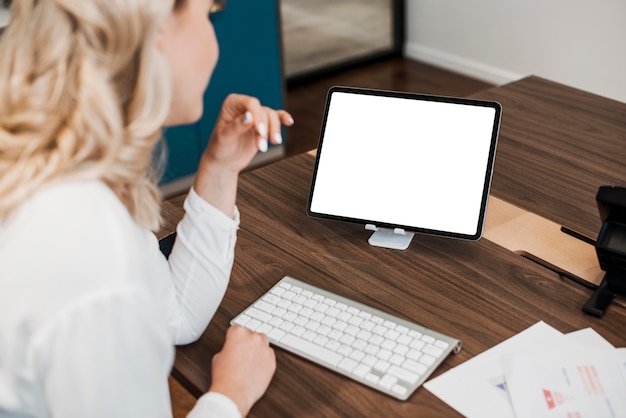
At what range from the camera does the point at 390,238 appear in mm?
1410

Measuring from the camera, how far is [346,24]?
452 centimetres

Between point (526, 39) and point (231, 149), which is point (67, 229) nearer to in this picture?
point (231, 149)

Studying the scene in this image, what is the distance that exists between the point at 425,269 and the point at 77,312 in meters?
0.71

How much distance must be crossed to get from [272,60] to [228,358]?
2.30m

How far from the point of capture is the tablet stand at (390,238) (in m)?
1.39

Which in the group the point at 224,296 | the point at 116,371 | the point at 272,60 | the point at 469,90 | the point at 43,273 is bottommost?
the point at 469,90

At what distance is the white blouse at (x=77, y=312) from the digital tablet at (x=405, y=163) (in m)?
0.61

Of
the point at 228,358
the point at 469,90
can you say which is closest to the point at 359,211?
the point at 228,358

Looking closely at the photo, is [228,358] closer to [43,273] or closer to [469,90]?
[43,273]

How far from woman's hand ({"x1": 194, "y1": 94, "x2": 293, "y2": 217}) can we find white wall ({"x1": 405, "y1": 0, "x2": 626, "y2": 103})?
2.61 meters

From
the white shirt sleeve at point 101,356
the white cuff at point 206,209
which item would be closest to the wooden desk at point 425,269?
the white cuff at point 206,209

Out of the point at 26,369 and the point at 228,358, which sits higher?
the point at 26,369

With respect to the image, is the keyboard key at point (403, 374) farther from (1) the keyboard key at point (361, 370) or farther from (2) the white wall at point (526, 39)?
(2) the white wall at point (526, 39)

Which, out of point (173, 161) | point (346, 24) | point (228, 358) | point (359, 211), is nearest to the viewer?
point (228, 358)
